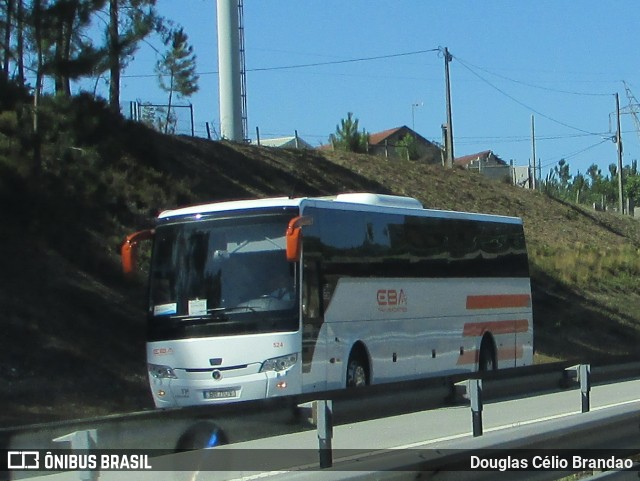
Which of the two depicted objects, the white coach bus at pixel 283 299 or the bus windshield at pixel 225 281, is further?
the bus windshield at pixel 225 281

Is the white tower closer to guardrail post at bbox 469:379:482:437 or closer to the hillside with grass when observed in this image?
the hillside with grass

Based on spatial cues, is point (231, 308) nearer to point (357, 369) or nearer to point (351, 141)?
point (357, 369)

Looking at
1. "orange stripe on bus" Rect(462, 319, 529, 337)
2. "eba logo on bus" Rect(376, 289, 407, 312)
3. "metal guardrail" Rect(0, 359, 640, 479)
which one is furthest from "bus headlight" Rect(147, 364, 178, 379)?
"orange stripe on bus" Rect(462, 319, 529, 337)

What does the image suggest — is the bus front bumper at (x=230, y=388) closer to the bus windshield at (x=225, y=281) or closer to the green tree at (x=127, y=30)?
the bus windshield at (x=225, y=281)

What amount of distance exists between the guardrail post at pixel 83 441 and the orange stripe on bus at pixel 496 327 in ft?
50.0

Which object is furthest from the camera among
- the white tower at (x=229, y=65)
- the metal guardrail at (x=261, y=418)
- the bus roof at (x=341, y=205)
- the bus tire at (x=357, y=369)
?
the white tower at (x=229, y=65)

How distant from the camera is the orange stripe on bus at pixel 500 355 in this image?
22.1 meters

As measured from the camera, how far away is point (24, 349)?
73.4 feet

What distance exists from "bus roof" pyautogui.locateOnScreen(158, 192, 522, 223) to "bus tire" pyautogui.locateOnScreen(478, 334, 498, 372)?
2.54 meters

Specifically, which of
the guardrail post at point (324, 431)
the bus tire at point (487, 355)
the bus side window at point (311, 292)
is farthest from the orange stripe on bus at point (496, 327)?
the guardrail post at point (324, 431)

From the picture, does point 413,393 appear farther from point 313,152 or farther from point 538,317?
point 313,152

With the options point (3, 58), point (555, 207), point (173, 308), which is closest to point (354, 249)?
point (173, 308)

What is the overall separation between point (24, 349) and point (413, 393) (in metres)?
13.1

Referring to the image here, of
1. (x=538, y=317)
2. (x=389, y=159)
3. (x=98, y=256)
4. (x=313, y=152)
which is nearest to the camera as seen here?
(x=98, y=256)
